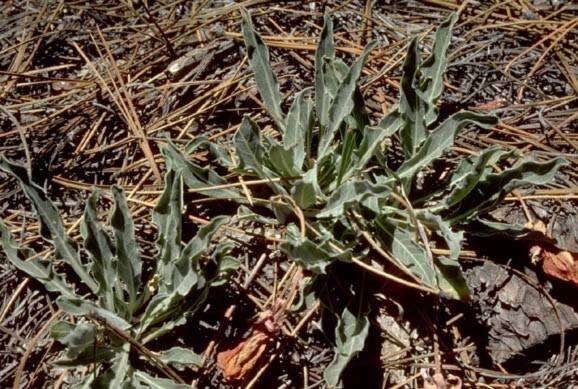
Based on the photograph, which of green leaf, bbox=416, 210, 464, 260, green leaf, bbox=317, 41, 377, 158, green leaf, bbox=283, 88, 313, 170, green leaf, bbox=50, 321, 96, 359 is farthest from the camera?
green leaf, bbox=283, 88, 313, 170

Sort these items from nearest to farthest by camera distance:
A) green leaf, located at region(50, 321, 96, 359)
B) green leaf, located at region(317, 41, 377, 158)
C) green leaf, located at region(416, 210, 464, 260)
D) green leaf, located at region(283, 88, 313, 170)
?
green leaf, located at region(50, 321, 96, 359) → green leaf, located at region(416, 210, 464, 260) → green leaf, located at region(317, 41, 377, 158) → green leaf, located at region(283, 88, 313, 170)

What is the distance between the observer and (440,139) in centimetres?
218

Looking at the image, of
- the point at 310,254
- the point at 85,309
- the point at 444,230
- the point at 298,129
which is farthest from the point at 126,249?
the point at 444,230

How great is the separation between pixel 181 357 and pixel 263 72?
1.19 meters

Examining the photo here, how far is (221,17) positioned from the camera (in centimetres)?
275

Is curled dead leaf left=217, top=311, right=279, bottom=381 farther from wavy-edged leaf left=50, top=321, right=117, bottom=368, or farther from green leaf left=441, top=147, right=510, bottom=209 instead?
green leaf left=441, top=147, right=510, bottom=209

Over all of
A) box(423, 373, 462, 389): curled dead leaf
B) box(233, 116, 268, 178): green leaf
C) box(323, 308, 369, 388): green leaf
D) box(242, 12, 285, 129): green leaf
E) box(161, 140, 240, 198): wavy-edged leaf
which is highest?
box(242, 12, 285, 129): green leaf

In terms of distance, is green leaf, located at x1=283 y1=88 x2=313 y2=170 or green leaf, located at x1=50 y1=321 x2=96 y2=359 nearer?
green leaf, located at x1=50 y1=321 x2=96 y2=359

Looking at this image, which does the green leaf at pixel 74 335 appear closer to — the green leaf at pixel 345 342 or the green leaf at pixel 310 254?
the green leaf at pixel 310 254

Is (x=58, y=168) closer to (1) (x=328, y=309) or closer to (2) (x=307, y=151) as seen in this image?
(2) (x=307, y=151)

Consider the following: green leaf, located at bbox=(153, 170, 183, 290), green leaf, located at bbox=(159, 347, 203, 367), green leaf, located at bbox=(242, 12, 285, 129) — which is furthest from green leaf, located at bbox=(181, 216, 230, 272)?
green leaf, located at bbox=(242, 12, 285, 129)

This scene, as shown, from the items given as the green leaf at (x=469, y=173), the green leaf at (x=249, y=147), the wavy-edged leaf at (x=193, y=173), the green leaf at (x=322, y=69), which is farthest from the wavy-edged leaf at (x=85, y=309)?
the green leaf at (x=469, y=173)

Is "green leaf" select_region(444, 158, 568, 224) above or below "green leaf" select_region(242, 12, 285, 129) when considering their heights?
below

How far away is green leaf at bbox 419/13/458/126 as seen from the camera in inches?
85.5
